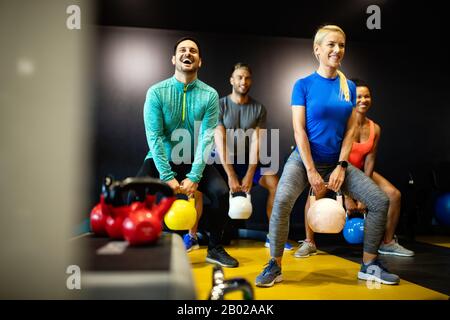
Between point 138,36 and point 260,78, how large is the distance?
5.31ft

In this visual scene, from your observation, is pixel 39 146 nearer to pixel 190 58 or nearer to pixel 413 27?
pixel 190 58

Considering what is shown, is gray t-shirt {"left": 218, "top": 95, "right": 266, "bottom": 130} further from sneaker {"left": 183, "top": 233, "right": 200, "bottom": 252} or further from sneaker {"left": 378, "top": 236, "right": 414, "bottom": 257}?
sneaker {"left": 378, "top": 236, "right": 414, "bottom": 257}

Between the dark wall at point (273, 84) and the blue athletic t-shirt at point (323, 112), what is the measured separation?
100 inches

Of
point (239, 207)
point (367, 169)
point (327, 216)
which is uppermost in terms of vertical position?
point (367, 169)

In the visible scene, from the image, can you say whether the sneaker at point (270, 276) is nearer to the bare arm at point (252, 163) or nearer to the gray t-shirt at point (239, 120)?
the bare arm at point (252, 163)

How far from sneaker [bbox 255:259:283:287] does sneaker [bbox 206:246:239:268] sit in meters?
0.59

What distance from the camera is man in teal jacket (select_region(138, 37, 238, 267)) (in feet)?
9.62

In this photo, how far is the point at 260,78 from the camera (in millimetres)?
5285

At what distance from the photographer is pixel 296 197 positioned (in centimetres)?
251

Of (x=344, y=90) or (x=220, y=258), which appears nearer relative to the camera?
(x=344, y=90)

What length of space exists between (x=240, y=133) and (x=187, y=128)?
1.15 m

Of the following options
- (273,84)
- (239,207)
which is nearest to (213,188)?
(239,207)

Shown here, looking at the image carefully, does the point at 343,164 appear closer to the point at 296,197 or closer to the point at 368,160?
the point at 296,197
